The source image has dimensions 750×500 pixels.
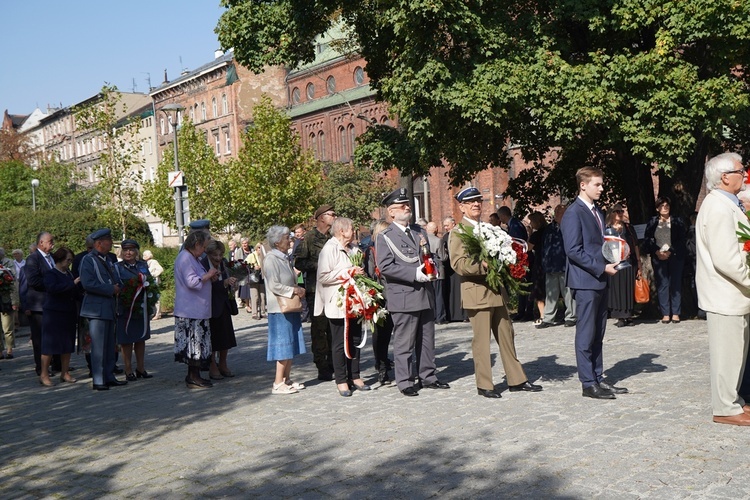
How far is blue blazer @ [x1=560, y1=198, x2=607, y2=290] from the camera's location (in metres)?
9.65

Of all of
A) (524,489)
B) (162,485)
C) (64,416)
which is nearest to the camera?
(524,489)

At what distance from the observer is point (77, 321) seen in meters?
14.4

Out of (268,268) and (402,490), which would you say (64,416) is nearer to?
(268,268)

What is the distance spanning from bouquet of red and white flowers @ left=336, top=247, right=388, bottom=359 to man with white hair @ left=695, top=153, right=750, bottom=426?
3781 mm

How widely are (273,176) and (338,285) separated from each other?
41.4m

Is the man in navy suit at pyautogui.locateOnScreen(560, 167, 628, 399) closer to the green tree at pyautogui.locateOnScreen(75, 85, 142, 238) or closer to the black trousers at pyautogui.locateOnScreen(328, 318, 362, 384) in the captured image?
the black trousers at pyautogui.locateOnScreen(328, 318, 362, 384)

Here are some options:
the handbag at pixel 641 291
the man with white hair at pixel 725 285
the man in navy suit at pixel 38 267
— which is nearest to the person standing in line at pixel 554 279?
the handbag at pixel 641 291

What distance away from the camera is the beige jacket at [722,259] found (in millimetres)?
7945

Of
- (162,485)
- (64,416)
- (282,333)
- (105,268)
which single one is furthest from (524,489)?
(105,268)

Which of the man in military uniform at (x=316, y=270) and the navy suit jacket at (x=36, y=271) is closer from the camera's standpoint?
the man in military uniform at (x=316, y=270)

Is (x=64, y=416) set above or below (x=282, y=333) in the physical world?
below

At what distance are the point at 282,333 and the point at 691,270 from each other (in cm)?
893

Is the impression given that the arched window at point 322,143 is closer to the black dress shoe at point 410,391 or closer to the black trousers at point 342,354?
the black trousers at point 342,354

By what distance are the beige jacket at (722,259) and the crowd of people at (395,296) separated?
1 cm
